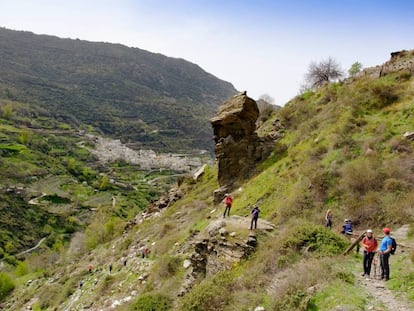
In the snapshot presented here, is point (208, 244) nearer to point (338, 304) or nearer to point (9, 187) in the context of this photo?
point (338, 304)

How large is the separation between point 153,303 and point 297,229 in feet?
20.4

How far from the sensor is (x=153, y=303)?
14570mm

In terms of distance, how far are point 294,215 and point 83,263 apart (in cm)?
2225

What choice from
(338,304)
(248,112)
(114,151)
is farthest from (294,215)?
(114,151)

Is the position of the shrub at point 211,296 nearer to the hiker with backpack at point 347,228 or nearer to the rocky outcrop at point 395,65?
the hiker with backpack at point 347,228

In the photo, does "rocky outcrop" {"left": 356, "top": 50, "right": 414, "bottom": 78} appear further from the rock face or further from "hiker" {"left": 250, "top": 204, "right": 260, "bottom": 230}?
"hiker" {"left": 250, "top": 204, "right": 260, "bottom": 230}

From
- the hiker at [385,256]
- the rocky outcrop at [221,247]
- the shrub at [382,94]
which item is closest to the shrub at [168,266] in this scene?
the rocky outcrop at [221,247]

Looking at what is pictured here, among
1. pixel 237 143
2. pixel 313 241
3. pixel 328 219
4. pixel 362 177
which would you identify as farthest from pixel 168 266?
pixel 237 143

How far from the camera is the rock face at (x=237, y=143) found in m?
26.0

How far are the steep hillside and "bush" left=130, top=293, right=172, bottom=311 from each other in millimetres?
41

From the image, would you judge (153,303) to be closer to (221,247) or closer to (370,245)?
(221,247)

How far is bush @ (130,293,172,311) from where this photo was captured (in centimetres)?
1440

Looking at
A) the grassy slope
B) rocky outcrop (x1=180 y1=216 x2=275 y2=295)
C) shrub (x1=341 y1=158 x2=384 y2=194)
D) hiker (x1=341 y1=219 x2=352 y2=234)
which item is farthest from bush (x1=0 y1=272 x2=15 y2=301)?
hiker (x1=341 y1=219 x2=352 y2=234)

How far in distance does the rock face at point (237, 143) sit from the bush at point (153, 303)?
11.7 meters
